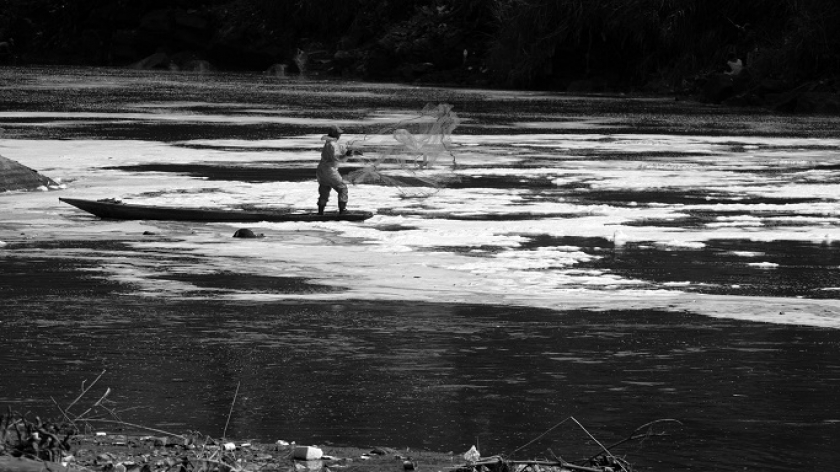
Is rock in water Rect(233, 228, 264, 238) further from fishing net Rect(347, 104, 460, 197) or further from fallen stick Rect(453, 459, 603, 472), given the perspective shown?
fallen stick Rect(453, 459, 603, 472)

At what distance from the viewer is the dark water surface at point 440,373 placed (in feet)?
31.9

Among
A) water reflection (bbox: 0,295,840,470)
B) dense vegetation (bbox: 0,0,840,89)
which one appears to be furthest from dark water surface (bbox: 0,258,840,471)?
dense vegetation (bbox: 0,0,840,89)

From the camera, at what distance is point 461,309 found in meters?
14.5

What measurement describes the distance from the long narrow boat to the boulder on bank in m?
3.88

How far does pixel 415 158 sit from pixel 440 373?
51.1ft

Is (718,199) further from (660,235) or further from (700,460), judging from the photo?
(700,460)

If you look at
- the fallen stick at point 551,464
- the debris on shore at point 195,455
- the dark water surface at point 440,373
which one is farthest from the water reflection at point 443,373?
the fallen stick at point 551,464

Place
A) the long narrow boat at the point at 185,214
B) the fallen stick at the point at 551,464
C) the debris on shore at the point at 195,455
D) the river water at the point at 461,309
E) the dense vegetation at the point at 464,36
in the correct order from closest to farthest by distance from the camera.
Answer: the fallen stick at the point at 551,464
the debris on shore at the point at 195,455
the river water at the point at 461,309
the long narrow boat at the point at 185,214
the dense vegetation at the point at 464,36

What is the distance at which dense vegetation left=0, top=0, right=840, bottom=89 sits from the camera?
66812mm

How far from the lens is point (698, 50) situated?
226 feet

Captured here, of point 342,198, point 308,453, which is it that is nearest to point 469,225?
point 342,198

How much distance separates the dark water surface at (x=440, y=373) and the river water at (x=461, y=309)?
0.11 feet

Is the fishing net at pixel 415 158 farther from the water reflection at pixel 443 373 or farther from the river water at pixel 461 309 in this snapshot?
the water reflection at pixel 443 373

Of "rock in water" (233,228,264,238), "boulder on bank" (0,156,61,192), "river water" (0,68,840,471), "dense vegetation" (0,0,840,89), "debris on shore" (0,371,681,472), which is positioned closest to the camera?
"debris on shore" (0,371,681,472)
